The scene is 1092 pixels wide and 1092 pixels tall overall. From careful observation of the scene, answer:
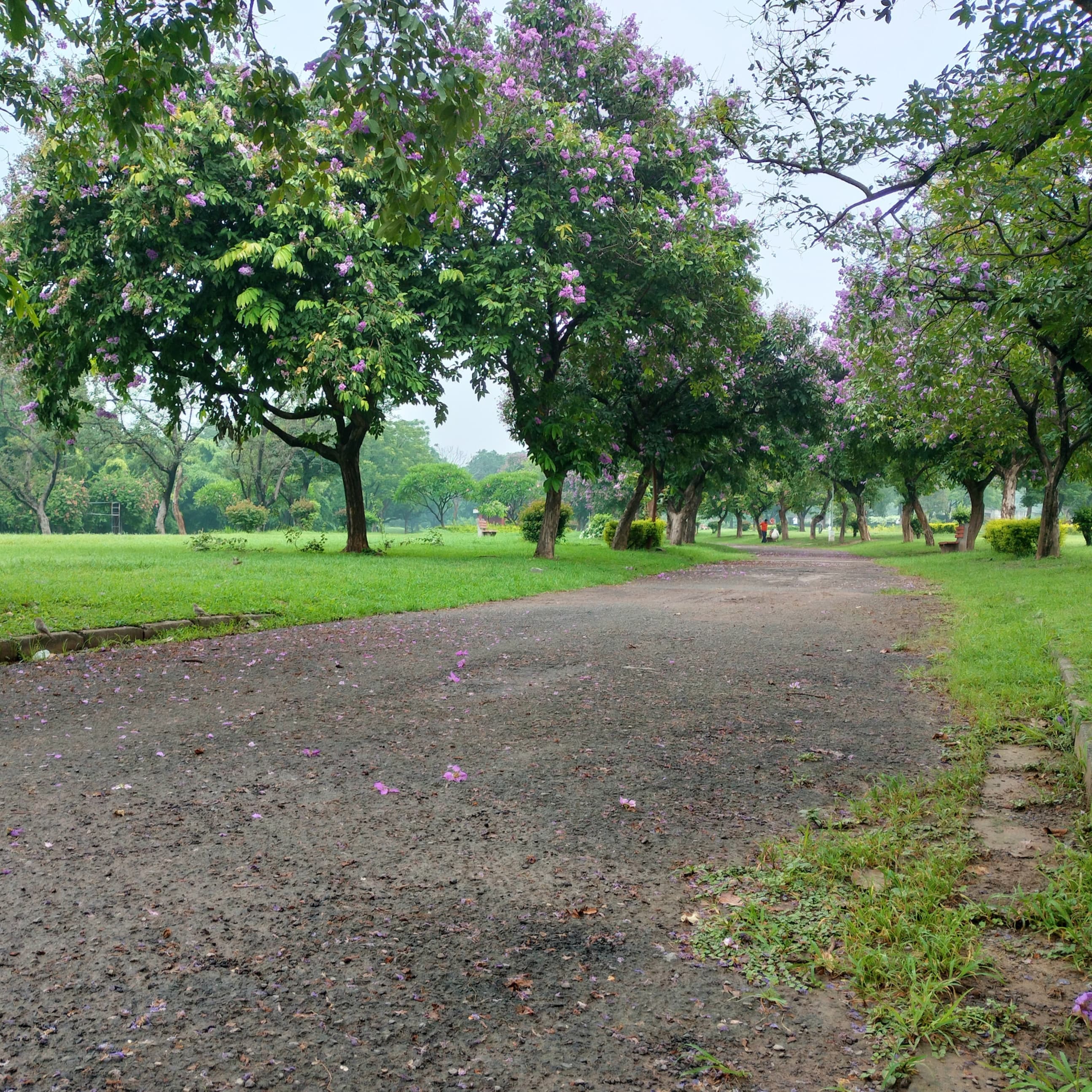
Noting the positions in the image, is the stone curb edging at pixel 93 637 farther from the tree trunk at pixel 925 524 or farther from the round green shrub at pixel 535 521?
the tree trunk at pixel 925 524

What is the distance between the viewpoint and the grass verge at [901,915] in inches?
81.4

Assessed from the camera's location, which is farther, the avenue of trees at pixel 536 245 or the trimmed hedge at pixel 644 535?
the trimmed hedge at pixel 644 535

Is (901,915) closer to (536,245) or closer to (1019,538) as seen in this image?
(536,245)

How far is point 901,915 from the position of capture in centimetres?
255

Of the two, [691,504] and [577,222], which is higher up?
[577,222]

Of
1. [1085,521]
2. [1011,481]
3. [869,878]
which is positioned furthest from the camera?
[1085,521]

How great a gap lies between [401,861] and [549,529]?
18.0 meters

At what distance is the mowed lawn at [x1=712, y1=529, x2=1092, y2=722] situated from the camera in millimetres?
5363

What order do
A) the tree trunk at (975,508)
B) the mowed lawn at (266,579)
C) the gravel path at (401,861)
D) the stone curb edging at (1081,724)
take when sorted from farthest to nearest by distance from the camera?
the tree trunk at (975,508), the mowed lawn at (266,579), the stone curb edging at (1081,724), the gravel path at (401,861)

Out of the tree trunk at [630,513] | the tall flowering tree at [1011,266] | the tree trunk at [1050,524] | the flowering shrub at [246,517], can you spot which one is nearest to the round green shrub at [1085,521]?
the tree trunk at [1050,524]

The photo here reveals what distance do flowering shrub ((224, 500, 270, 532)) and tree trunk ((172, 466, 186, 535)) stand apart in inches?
217

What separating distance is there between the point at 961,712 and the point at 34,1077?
5.08 meters

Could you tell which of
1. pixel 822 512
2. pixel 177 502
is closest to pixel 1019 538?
pixel 822 512

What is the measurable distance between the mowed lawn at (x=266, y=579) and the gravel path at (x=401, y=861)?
2.40m
